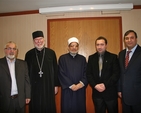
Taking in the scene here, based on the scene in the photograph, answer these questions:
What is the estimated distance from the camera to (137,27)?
3240 mm

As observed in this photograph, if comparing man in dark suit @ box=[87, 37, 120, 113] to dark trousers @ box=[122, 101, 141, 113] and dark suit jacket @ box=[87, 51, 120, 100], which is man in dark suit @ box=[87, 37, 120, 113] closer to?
dark suit jacket @ box=[87, 51, 120, 100]

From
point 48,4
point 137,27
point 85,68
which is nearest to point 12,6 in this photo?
point 48,4

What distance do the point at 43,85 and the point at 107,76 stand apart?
1204mm

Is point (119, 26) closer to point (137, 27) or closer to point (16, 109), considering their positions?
point (137, 27)

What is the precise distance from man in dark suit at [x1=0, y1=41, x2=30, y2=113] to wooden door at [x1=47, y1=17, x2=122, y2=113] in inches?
51.7

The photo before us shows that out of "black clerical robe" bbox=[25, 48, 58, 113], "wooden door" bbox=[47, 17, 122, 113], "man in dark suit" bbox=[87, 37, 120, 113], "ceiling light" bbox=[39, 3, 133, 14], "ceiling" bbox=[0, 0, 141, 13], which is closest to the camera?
"man in dark suit" bbox=[87, 37, 120, 113]

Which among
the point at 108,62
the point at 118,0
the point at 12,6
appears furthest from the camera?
the point at 12,6

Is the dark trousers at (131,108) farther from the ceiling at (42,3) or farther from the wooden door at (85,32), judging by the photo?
the ceiling at (42,3)

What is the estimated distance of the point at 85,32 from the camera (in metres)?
3.32

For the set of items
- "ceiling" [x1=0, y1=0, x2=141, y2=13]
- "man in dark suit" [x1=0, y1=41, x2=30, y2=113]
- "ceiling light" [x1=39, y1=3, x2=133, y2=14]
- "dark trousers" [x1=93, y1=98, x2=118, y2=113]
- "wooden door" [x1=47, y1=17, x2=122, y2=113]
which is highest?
"ceiling" [x1=0, y1=0, x2=141, y2=13]

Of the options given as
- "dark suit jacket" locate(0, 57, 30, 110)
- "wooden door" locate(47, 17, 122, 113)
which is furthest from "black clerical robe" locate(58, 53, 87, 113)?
"wooden door" locate(47, 17, 122, 113)

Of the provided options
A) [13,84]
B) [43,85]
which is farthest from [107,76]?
[13,84]

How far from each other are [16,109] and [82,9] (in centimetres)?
260

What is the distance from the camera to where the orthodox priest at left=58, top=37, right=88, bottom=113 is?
2381 millimetres
